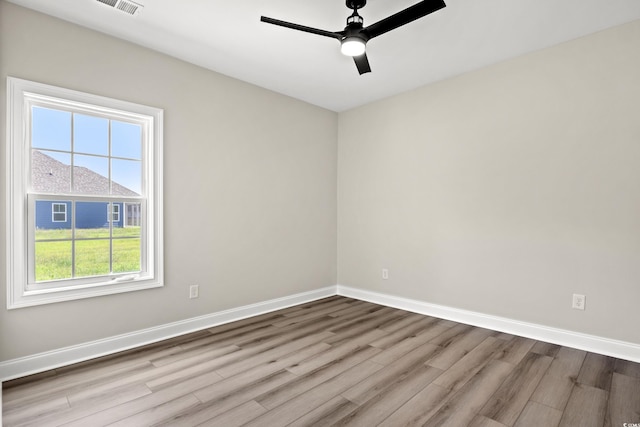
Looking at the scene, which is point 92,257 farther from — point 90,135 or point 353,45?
point 353,45

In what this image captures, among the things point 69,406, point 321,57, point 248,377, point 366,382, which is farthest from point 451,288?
point 69,406

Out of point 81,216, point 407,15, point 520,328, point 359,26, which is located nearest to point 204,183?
point 81,216

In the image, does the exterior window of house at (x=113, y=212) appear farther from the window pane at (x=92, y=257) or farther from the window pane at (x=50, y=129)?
the window pane at (x=50, y=129)

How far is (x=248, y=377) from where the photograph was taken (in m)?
2.36

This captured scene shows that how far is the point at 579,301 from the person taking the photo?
2844mm

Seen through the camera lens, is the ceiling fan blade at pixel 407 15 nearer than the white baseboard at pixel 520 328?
Yes

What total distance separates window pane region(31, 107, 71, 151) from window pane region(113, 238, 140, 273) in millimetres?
885

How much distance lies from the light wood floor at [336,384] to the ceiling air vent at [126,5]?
269 centimetres

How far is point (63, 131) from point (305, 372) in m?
2.68

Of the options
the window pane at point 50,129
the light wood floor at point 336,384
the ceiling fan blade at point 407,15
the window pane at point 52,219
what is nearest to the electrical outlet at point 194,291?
the light wood floor at point 336,384

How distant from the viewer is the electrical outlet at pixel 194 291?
3262 mm

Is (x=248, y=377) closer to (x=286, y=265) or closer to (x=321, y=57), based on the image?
(x=286, y=265)

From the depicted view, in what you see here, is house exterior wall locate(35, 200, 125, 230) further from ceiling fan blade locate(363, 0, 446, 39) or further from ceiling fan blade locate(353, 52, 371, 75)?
ceiling fan blade locate(363, 0, 446, 39)

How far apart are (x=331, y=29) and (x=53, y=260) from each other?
2888 mm
